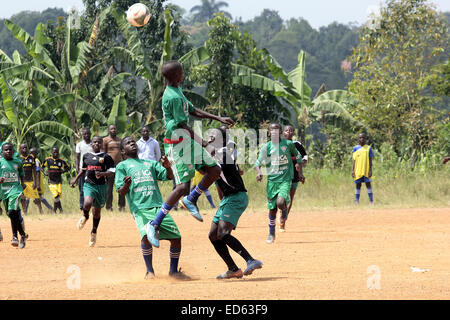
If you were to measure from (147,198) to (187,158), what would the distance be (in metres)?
0.75

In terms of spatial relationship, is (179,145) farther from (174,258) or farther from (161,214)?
(174,258)

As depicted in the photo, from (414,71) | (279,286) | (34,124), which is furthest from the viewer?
(414,71)

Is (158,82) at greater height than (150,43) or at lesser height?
lesser

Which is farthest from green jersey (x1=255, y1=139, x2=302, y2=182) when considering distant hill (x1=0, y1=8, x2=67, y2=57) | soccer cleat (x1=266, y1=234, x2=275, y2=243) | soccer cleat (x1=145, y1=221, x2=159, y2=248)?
distant hill (x1=0, y1=8, x2=67, y2=57)

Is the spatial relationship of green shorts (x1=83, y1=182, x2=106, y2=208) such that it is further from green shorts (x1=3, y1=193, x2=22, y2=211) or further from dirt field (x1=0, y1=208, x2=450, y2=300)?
green shorts (x1=3, y1=193, x2=22, y2=211)

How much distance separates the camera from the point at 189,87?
3275 centimetres

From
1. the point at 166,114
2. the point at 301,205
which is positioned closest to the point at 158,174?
the point at 166,114

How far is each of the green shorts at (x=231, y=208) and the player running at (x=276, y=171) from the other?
135 inches

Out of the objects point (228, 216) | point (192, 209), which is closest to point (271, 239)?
point (192, 209)

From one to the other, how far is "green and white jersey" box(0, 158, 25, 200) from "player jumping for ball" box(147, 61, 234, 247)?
175 inches

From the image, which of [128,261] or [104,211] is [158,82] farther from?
[128,261]

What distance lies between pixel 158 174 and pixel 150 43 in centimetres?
2481

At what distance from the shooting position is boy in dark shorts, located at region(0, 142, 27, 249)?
37.0 ft
